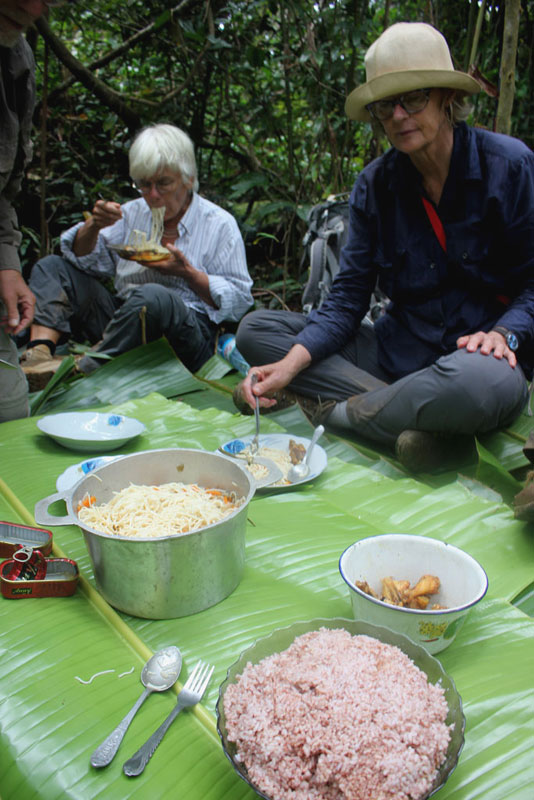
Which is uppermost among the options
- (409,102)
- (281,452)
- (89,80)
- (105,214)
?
(89,80)

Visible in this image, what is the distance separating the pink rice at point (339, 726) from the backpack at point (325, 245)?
2841 millimetres

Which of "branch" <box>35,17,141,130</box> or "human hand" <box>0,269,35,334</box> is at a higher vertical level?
"branch" <box>35,17,141,130</box>

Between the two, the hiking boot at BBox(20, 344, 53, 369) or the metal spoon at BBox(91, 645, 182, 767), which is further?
the hiking boot at BBox(20, 344, 53, 369)

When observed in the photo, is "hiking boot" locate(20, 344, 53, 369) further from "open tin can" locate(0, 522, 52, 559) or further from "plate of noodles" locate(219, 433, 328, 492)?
"open tin can" locate(0, 522, 52, 559)

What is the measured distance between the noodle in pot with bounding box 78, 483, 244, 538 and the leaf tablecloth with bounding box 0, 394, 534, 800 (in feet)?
0.56

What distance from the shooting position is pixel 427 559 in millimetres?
1199

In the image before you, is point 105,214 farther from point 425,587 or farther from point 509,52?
point 425,587

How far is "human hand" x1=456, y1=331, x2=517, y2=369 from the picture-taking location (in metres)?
2.18

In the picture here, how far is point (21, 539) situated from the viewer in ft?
4.54

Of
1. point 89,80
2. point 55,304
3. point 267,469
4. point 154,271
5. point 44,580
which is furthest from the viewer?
point 89,80

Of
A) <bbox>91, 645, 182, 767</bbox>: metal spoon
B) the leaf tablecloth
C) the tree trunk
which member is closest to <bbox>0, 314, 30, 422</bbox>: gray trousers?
the leaf tablecloth

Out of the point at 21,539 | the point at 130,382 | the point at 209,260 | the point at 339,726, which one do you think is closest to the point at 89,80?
the point at 209,260

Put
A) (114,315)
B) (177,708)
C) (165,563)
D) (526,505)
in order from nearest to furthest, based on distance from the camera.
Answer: (177,708), (165,563), (526,505), (114,315)

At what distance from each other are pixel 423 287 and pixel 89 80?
4.09 meters
